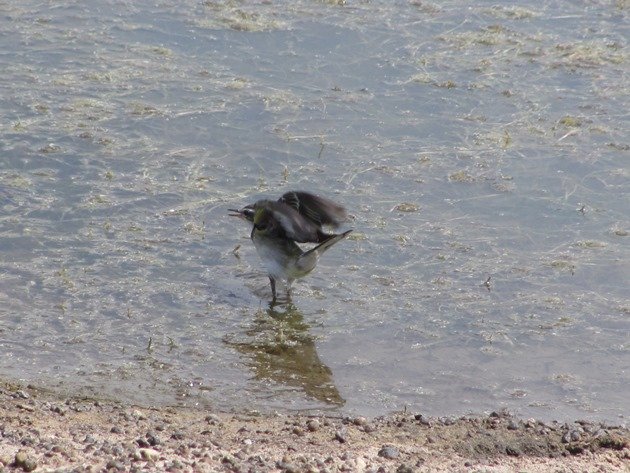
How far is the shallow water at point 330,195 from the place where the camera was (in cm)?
880

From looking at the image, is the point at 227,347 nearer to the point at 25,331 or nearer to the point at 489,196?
the point at 25,331

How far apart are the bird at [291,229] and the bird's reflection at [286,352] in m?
0.30

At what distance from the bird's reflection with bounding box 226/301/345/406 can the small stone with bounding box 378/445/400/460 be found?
1.32 m

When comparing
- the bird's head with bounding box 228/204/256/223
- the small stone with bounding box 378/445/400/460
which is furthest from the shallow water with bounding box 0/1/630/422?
the small stone with bounding box 378/445/400/460

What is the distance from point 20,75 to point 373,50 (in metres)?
4.00

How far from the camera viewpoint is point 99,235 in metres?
10.4

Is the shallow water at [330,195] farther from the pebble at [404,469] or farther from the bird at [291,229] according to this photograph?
the pebble at [404,469]

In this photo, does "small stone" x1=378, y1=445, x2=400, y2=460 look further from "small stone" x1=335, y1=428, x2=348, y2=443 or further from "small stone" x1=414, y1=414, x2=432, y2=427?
"small stone" x1=414, y1=414, x2=432, y2=427

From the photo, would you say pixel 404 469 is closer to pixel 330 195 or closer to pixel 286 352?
pixel 286 352

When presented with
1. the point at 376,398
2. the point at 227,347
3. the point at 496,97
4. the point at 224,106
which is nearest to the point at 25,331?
the point at 227,347

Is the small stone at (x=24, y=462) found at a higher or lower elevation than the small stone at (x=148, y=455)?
higher

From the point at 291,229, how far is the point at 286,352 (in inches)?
51.7

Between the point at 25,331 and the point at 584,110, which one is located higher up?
the point at 584,110

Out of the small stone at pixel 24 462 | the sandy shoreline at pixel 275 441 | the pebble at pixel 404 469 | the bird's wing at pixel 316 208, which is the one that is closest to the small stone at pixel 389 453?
the sandy shoreline at pixel 275 441
